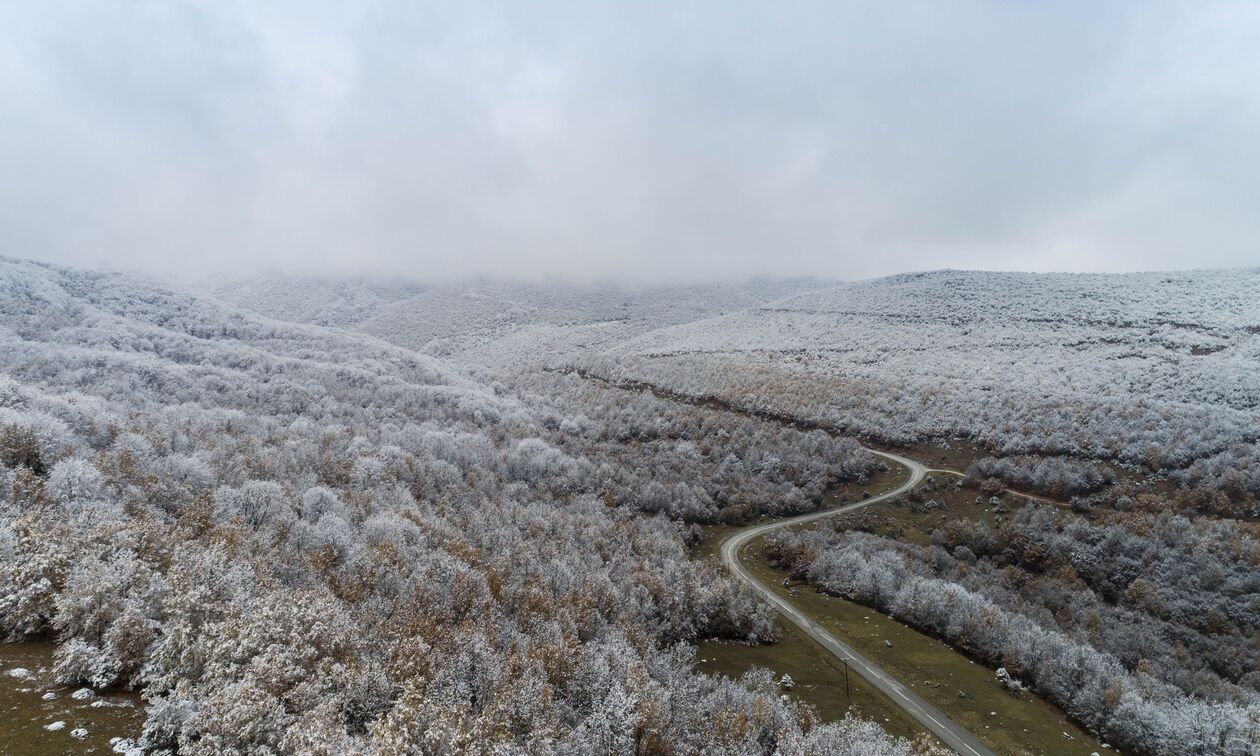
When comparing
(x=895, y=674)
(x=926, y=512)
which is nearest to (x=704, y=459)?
(x=926, y=512)

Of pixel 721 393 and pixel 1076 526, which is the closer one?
pixel 1076 526

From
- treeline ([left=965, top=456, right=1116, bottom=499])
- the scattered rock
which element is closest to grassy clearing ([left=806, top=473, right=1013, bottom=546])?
treeline ([left=965, top=456, right=1116, bottom=499])

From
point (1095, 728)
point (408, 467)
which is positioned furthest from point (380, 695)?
point (408, 467)

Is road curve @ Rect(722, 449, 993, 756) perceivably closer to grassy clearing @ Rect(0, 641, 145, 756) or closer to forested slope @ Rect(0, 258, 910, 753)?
forested slope @ Rect(0, 258, 910, 753)

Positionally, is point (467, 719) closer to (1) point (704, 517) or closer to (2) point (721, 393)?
(1) point (704, 517)

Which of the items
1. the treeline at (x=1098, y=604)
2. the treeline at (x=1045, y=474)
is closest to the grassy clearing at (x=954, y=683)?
the treeline at (x=1098, y=604)
